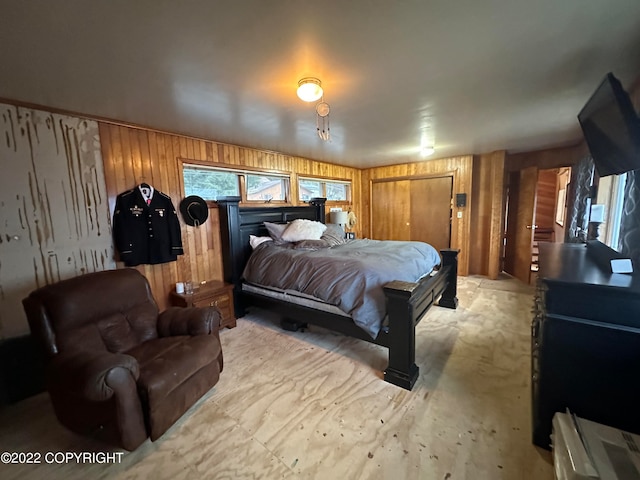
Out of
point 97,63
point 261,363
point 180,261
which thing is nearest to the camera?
point 97,63

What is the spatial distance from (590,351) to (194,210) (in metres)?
3.54

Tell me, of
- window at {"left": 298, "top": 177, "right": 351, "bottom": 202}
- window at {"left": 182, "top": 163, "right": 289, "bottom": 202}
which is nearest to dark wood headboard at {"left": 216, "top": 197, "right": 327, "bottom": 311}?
window at {"left": 182, "top": 163, "right": 289, "bottom": 202}

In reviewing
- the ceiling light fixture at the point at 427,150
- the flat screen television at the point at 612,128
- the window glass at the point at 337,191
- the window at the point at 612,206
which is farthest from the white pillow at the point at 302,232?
the window at the point at 612,206

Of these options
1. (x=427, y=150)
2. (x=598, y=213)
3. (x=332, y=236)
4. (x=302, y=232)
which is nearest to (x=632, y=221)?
(x=598, y=213)

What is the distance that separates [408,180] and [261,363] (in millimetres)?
4663

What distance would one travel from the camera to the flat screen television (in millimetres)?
1326

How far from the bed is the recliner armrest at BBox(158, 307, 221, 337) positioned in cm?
96

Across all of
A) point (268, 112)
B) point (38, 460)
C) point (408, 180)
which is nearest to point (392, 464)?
point (38, 460)

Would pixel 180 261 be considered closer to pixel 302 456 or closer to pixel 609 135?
pixel 302 456

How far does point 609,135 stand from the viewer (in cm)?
157

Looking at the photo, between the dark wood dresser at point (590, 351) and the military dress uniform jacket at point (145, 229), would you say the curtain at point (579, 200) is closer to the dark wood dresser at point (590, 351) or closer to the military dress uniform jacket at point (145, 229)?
the dark wood dresser at point (590, 351)

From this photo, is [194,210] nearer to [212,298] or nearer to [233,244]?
[233,244]

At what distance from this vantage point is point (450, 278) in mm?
3449

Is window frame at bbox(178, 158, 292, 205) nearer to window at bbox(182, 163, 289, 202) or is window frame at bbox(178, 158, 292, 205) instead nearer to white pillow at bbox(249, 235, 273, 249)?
window at bbox(182, 163, 289, 202)
